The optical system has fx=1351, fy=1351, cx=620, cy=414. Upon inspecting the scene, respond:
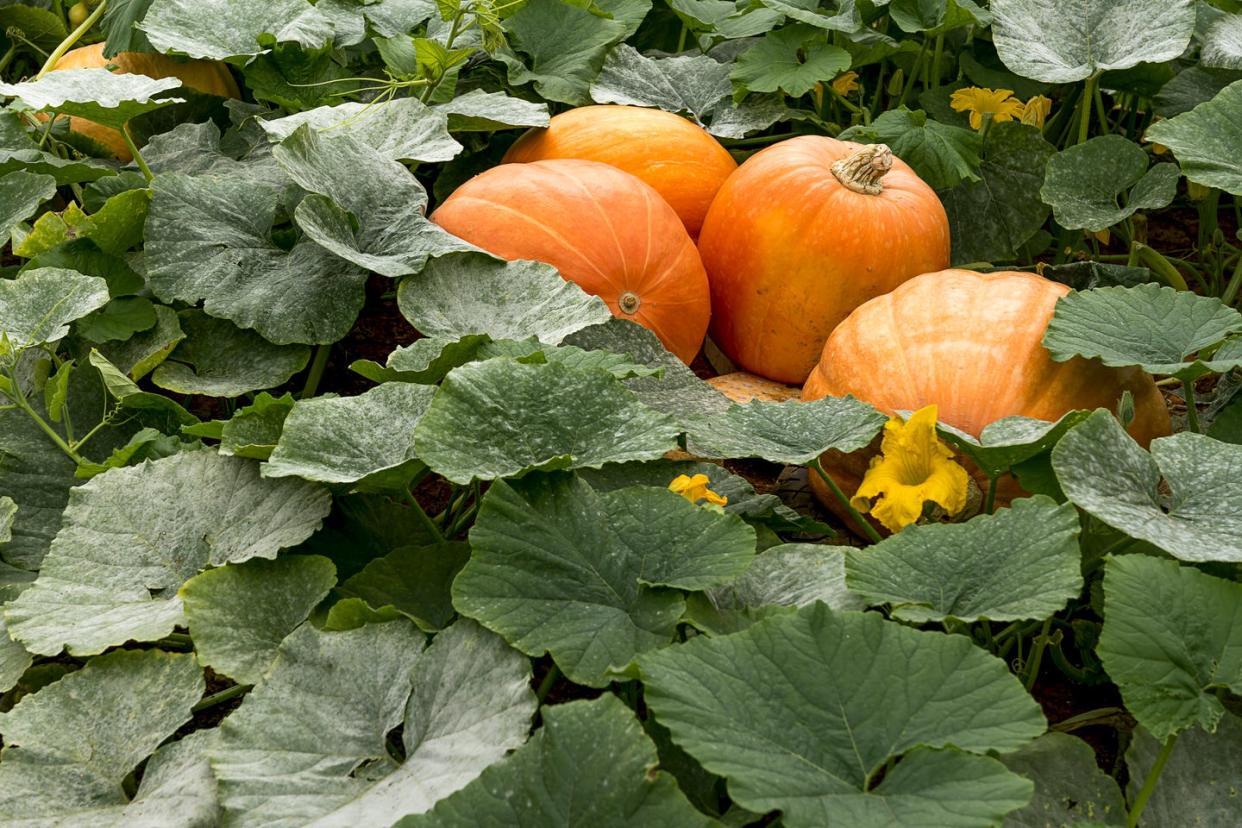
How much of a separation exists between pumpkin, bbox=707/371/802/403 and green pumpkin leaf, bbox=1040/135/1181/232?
20.0 inches

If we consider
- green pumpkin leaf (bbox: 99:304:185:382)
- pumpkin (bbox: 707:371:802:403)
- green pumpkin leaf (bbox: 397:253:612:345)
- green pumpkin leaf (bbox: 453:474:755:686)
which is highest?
green pumpkin leaf (bbox: 453:474:755:686)

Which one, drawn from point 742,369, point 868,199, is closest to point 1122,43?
point 868,199

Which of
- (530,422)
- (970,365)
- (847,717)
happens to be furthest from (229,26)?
(847,717)

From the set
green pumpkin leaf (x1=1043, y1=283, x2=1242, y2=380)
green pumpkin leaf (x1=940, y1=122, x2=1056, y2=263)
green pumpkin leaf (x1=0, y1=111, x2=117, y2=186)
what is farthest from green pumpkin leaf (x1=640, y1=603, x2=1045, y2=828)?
green pumpkin leaf (x1=0, y1=111, x2=117, y2=186)

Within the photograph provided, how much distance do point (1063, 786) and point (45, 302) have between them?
1367mm

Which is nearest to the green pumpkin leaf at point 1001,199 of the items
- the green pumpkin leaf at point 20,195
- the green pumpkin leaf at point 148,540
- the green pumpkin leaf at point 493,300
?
the green pumpkin leaf at point 493,300

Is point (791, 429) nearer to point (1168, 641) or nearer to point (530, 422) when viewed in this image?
point (530, 422)

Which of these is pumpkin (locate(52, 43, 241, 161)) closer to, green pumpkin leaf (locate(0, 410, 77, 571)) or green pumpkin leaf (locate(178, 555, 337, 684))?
green pumpkin leaf (locate(0, 410, 77, 571))

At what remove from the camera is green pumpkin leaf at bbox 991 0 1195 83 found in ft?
7.03

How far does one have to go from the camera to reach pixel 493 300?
1.88 m

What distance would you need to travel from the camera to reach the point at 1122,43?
2191 mm

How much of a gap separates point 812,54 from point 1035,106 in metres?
0.42

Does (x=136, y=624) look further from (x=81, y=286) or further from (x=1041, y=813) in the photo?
(x=1041, y=813)

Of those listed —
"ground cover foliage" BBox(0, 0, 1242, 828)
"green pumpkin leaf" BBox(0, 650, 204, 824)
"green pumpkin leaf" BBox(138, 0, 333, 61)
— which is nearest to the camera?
"ground cover foliage" BBox(0, 0, 1242, 828)
